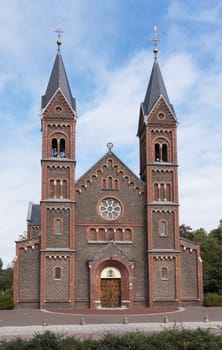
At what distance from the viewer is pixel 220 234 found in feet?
274

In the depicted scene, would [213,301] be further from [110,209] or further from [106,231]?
[110,209]

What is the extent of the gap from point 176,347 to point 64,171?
108ft

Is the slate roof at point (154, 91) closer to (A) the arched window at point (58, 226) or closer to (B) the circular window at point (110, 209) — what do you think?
(B) the circular window at point (110, 209)

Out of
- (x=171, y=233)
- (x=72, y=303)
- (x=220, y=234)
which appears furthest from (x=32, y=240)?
(x=220, y=234)

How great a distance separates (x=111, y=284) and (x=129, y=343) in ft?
102

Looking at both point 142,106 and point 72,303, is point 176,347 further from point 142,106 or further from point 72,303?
point 142,106

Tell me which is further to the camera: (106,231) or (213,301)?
(106,231)

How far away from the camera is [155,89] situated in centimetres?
5062

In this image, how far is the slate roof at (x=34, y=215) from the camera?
224ft

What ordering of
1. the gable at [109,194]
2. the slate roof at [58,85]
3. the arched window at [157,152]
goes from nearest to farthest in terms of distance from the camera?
the gable at [109,194] → the slate roof at [58,85] → the arched window at [157,152]

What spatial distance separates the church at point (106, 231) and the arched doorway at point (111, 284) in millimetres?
96

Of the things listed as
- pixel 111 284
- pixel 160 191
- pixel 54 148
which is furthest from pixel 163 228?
pixel 54 148

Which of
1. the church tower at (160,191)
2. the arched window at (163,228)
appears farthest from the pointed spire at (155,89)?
the arched window at (163,228)

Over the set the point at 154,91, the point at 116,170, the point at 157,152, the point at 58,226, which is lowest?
the point at 58,226
